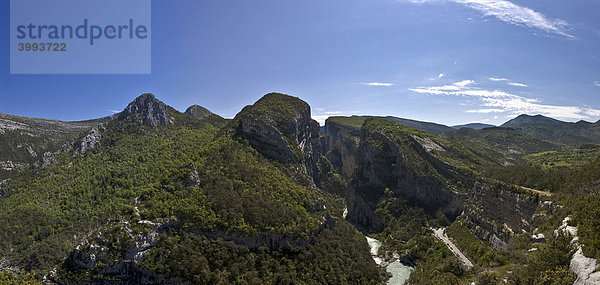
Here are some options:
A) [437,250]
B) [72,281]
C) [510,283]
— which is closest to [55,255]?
[72,281]

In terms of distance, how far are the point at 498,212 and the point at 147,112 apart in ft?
645

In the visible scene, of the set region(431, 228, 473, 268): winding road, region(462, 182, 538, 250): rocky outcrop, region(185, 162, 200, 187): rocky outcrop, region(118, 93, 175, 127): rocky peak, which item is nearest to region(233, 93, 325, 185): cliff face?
region(185, 162, 200, 187): rocky outcrop

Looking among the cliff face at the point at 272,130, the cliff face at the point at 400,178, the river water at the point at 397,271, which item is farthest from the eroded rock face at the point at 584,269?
the cliff face at the point at 272,130

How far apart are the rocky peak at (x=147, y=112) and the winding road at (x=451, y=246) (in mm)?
174510

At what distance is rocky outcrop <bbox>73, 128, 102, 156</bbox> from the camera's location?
147 meters

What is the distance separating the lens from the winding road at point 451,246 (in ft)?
304

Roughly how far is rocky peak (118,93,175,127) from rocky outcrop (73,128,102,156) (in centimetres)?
2075

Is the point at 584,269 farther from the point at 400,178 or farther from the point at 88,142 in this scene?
the point at 88,142

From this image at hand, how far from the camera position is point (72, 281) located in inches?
2381

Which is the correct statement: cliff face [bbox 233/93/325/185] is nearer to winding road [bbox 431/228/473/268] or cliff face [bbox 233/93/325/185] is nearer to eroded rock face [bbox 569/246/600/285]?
winding road [bbox 431/228/473/268]

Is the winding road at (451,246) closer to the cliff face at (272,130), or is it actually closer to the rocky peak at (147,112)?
the cliff face at (272,130)

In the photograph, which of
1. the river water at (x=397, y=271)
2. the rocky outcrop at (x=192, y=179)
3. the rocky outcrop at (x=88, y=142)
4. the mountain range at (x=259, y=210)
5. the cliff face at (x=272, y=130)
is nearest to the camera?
the mountain range at (x=259, y=210)

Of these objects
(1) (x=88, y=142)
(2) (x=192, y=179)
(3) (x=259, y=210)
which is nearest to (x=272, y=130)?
(2) (x=192, y=179)

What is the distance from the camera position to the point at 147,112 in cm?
17250
